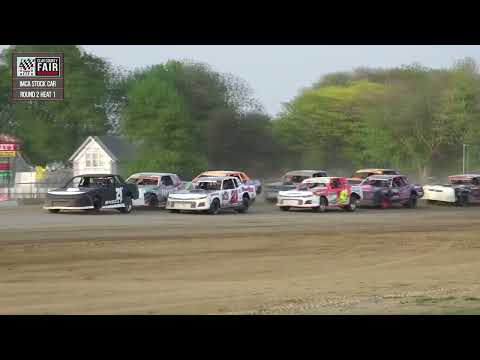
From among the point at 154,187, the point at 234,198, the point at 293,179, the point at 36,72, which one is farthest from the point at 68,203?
→ the point at 293,179

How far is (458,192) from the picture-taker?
1356 inches

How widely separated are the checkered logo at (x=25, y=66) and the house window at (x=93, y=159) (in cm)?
2810

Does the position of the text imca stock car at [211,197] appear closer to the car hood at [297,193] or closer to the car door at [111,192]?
the car hood at [297,193]

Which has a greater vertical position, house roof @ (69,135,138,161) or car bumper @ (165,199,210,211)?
house roof @ (69,135,138,161)

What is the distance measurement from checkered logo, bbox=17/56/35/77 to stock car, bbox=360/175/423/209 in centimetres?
1549

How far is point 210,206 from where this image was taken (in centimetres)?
2672

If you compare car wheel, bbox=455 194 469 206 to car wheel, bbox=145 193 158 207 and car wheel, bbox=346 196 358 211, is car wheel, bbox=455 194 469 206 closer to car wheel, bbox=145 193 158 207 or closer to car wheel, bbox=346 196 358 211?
car wheel, bbox=346 196 358 211

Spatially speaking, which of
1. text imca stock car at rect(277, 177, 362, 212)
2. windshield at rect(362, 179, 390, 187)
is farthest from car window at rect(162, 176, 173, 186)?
windshield at rect(362, 179, 390, 187)

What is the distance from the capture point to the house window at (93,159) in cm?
6581

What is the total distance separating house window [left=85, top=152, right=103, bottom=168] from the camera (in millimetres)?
65812

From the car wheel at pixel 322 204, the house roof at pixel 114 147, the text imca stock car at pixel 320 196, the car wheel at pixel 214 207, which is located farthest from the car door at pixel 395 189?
the house roof at pixel 114 147
